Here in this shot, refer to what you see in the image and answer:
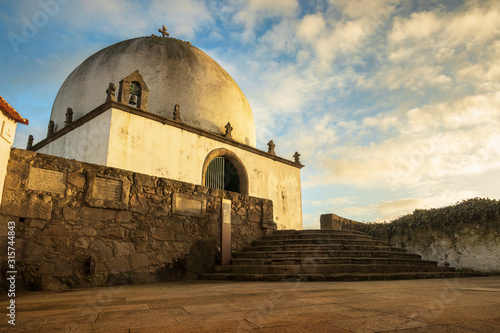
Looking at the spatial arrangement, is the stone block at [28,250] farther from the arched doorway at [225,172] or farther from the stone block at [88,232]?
the arched doorway at [225,172]

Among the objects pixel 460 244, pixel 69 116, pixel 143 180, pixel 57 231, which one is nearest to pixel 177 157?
pixel 69 116

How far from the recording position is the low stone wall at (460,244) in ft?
30.6

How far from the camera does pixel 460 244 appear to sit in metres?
10.0

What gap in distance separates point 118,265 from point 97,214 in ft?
3.34

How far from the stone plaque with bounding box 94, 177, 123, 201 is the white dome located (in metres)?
8.22

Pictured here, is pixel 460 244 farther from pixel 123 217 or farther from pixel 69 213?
pixel 69 213

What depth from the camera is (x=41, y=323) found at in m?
2.39

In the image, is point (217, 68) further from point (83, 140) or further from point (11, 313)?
point (11, 313)

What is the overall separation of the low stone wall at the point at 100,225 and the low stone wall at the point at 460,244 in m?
7.28

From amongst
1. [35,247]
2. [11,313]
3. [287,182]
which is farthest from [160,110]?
[11,313]

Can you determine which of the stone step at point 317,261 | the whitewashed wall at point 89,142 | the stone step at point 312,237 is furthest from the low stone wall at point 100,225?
the whitewashed wall at point 89,142

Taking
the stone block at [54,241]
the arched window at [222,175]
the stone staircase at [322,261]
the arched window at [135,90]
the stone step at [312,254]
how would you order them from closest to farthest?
the stone block at [54,241] < the stone staircase at [322,261] < the stone step at [312,254] < the arched window at [135,90] < the arched window at [222,175]

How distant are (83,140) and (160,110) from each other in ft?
10.9

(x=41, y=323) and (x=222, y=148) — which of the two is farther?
(x=222, y=148)
